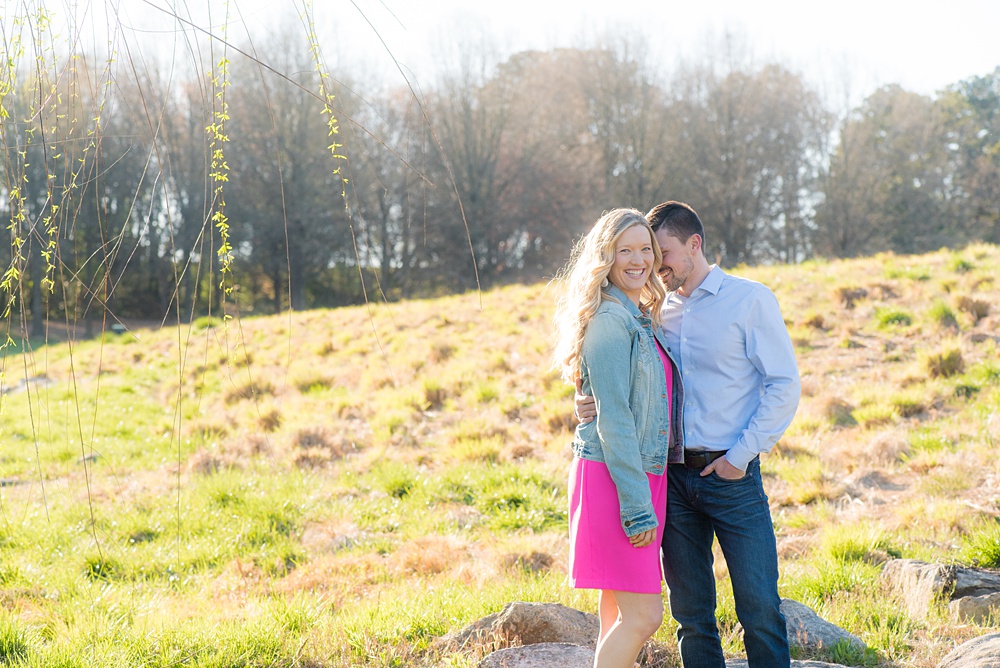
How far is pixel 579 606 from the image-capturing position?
3.92 m

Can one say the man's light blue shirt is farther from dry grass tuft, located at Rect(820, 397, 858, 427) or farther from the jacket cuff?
dry grass tuft, located at Rect(820, 397, 858, 427)

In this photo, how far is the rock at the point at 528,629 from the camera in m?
3.37

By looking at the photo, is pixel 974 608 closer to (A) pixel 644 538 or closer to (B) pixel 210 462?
(A) pixel 644 538

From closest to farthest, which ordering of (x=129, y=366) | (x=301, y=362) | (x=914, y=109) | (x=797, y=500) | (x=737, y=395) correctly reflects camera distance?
1. (x=737, y=395)
2. (x=797, y=500)
3. (x=301, y=362)
4. (x=129, y=366)
5. (x=914, y=109)

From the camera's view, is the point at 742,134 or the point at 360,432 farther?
the point at 742,134

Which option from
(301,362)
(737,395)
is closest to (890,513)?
(737,395)

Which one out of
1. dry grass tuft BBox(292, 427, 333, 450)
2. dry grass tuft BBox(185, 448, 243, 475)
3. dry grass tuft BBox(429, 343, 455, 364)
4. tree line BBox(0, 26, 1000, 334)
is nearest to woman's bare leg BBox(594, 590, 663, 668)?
dry grass tuft BBox(185, 448, 243, 475)

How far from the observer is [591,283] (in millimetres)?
2648

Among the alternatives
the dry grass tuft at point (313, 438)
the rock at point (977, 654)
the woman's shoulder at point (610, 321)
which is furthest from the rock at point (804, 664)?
→ the dry grass tuft at point (313, 438)

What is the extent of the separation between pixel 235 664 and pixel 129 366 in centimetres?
1299

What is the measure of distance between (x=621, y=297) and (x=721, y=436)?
64 cm

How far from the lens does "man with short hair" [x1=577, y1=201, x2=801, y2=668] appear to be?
107 inches

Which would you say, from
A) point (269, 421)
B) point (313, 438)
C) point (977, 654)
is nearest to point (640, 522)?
point (977, 654)

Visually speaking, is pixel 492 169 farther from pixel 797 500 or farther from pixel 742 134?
pixel 797 500
